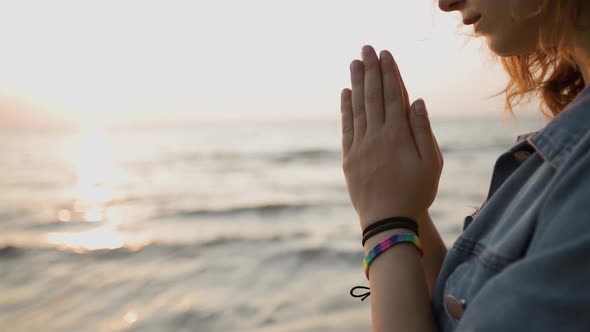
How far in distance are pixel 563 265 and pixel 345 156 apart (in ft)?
2.24

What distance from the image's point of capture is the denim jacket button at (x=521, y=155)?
1.40m

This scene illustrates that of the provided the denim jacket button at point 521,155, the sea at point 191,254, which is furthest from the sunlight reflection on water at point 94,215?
the denim jacket button at point 521,155

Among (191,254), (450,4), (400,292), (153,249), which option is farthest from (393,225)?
(153,249)

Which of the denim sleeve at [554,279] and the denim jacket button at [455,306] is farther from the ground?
the denim sleeve at [554,279]

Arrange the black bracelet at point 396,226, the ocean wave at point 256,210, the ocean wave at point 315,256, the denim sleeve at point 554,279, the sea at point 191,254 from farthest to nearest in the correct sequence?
the ocean wave at point 256,210, the ocean wave at point 315,256, the sea at point 191,254, the black bracelet at point 396,226, the denim sleeve at point 554,279

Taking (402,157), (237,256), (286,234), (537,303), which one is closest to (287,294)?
(237,256)

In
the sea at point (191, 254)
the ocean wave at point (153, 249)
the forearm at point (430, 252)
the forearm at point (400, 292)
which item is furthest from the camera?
the ocean wave at point (153, 249)

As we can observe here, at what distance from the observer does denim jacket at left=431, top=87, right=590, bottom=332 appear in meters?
0.94

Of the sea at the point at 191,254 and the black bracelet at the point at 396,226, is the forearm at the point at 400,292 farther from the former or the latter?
the sea at the point at 191,254

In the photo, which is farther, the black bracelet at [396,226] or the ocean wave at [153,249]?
the ocean wave at [153,249]

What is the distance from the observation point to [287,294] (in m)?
6.01

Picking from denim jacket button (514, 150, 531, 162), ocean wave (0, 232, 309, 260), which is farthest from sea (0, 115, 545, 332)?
denim jacket button (514, 150, 531, 162)

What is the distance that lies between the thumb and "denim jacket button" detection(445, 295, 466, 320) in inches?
13.8

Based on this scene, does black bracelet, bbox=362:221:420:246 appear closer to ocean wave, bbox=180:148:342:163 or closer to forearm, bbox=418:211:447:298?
forearm, bbox=418:211:447:298
